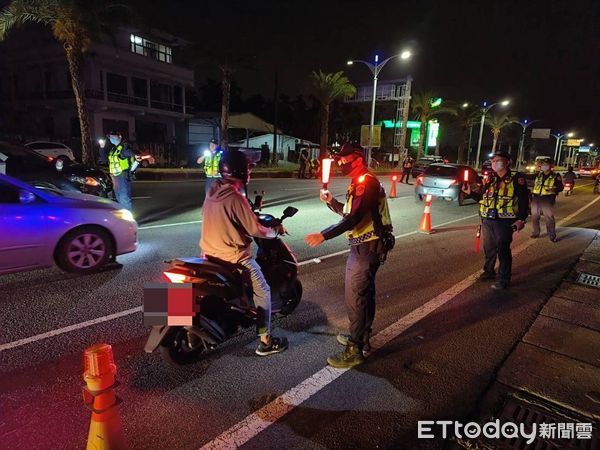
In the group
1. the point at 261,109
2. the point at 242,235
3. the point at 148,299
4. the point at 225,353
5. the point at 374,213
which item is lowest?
the point at 225,353

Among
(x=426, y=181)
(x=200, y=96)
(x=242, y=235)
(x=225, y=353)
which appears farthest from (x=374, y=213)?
(x=200, y=96)

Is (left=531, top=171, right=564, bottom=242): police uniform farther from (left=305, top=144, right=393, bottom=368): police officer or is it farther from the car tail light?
the car tail light

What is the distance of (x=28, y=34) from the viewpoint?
1239 inches

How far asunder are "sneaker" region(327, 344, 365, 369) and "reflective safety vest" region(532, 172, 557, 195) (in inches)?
299

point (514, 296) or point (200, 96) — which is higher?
point (200, 96)

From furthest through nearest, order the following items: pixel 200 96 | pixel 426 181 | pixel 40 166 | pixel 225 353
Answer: pixel 200 96 → pixel 426 181 → pixel 40 166 → pixel 225 353

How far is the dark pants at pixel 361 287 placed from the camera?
367 cm

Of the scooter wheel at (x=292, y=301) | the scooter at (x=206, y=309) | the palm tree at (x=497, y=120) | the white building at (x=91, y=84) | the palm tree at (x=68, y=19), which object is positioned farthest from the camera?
the palm tree at (x=497, y=120)

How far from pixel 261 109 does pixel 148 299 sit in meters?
60.0

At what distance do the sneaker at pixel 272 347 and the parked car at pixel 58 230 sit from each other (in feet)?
10.5

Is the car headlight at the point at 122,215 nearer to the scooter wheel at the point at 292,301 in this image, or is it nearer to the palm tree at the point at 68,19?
the scooter wheel at the point at 292,301

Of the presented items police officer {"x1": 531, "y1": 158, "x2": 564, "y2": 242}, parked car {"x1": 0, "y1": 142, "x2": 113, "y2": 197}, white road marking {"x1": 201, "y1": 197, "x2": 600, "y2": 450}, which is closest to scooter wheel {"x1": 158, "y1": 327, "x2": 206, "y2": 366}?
white road marking {"x1": 201, "y1": 197, "x2": 600, "y2": 450}

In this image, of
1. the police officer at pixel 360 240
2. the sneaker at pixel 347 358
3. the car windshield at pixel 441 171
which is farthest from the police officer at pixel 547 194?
the sneaker at pixel 347 358

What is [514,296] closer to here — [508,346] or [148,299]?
[508,346]
